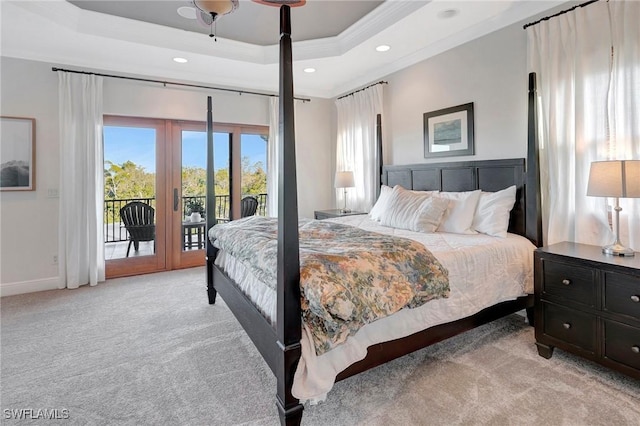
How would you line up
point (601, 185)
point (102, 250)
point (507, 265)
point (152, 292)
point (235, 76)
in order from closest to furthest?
point (601, 185) → point (507, 265) → point (152, 292) → point (102, 250) → point (235, 76)

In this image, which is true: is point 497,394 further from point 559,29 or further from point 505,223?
point 559,29

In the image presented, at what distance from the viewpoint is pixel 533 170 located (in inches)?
110

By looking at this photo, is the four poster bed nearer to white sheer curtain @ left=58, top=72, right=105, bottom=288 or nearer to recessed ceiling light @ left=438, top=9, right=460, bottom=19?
recessed ceiling light @ left=438, top=9, right=460, bottom=19

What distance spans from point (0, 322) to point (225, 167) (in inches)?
121

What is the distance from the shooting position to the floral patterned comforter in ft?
5.25

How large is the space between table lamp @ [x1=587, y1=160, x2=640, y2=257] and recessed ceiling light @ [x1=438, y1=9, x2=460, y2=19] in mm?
1865

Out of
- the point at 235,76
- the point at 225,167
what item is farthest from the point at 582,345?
the point at 235,76

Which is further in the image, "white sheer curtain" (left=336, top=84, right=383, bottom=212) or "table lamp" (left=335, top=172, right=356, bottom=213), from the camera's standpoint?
"table lamp" (left=335, top=172, right=356, bottom=213)

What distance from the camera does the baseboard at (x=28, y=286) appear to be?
3.77 metres

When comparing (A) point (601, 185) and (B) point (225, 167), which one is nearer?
(A) point (601, 185)

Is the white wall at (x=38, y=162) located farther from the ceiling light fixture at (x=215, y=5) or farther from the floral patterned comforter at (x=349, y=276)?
the floral patterned comforter at (x=349, y=276)

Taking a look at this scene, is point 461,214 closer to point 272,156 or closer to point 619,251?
point 619,251

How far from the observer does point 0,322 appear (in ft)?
9.90

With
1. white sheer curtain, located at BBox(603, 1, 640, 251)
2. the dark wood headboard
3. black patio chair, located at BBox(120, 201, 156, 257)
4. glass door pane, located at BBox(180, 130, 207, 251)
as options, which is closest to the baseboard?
black patio chair, located at BBox(120, 201, 156, 257)
